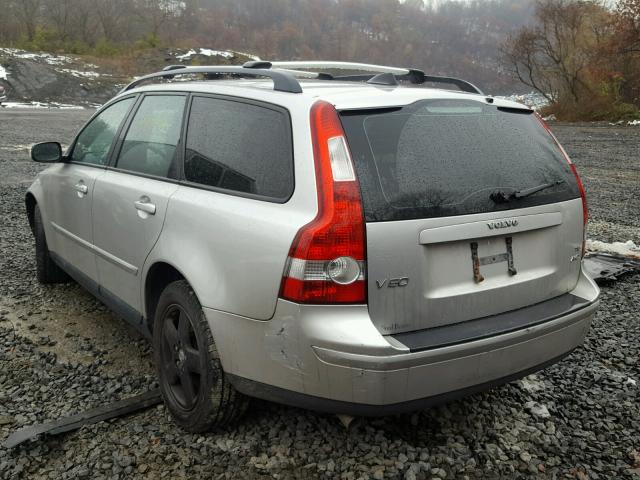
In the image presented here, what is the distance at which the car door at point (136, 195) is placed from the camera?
9.25ft

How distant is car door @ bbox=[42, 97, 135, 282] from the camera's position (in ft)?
11.6

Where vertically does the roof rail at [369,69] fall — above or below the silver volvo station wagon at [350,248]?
above

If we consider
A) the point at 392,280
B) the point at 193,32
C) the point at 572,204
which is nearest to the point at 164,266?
the point at 392,280

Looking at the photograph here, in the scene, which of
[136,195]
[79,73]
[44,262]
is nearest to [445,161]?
[136,195]

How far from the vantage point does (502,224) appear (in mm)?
2312

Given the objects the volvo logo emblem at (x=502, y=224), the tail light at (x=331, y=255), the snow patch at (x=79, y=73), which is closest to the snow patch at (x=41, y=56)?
the snow patch at (x=79, y=73)

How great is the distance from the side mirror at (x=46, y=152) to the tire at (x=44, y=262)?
25.4 inches

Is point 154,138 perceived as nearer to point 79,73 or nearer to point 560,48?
point 560,48

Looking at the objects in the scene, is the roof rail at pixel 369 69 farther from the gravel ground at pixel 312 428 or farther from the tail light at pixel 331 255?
the gravel ground at pixel 312 428

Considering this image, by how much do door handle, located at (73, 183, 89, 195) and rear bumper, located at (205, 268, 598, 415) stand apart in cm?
166

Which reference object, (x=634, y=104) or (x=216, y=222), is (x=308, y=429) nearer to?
(x=216, y=222)

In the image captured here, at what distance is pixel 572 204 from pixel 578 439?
1.08 meters

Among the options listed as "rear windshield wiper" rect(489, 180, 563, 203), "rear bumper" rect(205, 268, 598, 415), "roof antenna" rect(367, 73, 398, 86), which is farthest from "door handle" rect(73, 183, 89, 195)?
"rear windshield wiper" rect(489, 180, 563, 203)

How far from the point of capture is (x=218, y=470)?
2369 mm
